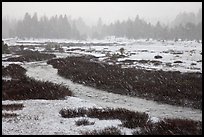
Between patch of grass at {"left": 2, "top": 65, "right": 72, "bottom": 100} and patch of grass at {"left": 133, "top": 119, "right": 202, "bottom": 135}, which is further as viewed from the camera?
patch of grass at {"left": 2, "top": 65, "right": 72, "bottom": 100}

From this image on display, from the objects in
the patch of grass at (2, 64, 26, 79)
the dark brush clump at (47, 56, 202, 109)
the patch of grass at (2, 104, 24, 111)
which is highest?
the patch of grass at (2, 104, 24, 111)

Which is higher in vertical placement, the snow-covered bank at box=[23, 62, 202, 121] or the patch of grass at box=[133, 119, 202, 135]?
the patch of grass at box=[133, 119, 202, 135]

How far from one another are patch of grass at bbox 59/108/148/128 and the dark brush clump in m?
5.81

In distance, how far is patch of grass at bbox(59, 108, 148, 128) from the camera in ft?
45.2

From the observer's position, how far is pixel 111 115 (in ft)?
49.2

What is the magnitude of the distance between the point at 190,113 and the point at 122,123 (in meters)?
5.78

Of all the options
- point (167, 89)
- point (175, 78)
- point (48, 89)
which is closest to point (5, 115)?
point (48, 89)

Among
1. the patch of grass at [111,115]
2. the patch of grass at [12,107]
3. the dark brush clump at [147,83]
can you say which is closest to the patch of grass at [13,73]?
the dark brush clump at [147,83]

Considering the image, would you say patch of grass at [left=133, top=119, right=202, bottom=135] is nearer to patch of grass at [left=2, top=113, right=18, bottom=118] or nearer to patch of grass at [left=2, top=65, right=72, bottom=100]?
patch of grass at [left=2, top=113, right=18, bottom=118]

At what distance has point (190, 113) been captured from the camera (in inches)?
687

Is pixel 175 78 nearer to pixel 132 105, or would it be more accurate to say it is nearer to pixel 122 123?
pixel 132 105

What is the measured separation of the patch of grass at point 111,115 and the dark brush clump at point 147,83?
5808 mm

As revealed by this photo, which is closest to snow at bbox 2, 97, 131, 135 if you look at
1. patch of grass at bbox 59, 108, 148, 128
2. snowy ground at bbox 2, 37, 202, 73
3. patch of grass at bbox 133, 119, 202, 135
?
patch of grass at bbox 59, 108, 148, 128

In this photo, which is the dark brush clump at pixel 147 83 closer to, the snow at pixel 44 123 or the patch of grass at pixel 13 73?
the patch of grass at pixel 13 73
